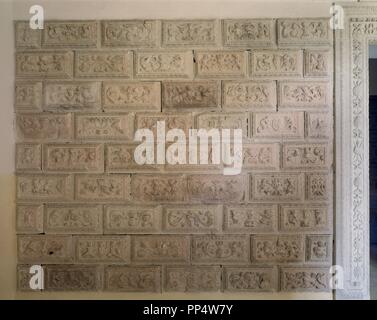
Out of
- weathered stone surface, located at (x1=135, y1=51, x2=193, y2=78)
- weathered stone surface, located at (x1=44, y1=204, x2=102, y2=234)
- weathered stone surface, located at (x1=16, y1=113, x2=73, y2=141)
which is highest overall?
weathered stone surface, located at (x1=135, y1=51, x2=193, y2=78)

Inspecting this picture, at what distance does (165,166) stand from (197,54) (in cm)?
65

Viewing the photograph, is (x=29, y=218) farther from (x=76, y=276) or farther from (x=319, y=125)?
(x=319, y=125)

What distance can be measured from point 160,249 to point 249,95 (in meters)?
1.00

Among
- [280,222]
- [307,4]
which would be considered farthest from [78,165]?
[307,4]

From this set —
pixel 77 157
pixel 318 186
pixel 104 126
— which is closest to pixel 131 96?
pixel 104 126

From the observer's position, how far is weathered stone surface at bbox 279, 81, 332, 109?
168cm

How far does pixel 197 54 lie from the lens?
66.2 inches

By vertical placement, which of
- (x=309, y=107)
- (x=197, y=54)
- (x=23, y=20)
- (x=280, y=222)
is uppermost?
(x=23, y=20)

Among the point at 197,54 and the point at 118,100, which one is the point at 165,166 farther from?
the point at 197,54

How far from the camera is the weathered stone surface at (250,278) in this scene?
169cm

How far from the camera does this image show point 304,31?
1.69 m

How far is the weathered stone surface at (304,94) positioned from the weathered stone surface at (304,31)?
23 centimetres

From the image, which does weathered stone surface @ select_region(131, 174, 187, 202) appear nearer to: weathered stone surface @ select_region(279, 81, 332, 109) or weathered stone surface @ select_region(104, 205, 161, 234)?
weathered stone surface @ select_region(104, 205, 161, 234)

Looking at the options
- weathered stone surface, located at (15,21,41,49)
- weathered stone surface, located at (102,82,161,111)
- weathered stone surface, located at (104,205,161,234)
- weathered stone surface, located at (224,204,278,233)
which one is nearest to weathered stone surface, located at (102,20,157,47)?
weathered stone surface, located at (102,82,161,111)
